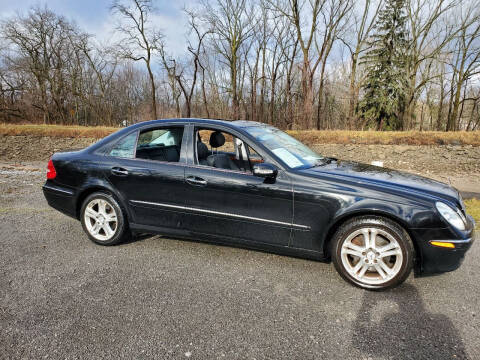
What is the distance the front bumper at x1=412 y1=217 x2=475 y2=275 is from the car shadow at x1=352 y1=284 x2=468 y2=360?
1.04 feet

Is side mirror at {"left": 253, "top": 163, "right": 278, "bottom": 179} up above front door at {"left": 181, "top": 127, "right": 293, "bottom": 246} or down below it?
above

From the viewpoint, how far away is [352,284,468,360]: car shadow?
1.99 metres

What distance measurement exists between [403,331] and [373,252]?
2.36ft

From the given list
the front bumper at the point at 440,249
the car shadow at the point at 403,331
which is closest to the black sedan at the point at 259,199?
the front bumper at the point at 440,249

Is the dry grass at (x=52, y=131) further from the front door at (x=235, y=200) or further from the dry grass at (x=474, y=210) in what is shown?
the dry grass at (x=474, y=210)

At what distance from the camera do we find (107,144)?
12.4ft

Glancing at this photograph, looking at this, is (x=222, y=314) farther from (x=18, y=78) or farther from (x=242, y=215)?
(x=18, y=78)

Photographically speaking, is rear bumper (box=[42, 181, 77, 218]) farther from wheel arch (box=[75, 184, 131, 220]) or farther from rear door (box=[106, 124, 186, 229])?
rear door (box=[106, 124, 186, 229])

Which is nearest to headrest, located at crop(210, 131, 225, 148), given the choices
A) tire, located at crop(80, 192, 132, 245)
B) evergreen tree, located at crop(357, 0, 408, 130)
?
tire, located at crop(80, 192, 132, 245)

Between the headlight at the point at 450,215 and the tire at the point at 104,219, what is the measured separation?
3.37 metres

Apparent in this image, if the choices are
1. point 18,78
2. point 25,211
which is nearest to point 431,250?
point 25,211

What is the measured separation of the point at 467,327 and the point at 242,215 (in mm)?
2040

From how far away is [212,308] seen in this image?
8.08ft

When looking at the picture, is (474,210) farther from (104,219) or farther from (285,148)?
(104,219)
